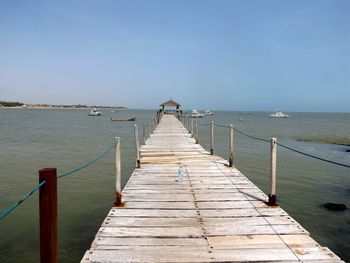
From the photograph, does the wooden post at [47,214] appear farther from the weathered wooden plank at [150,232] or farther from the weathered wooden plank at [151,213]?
the weathered wooden plank at [151,213]

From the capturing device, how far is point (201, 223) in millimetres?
4809

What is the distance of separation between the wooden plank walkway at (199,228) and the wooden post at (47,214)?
825mm

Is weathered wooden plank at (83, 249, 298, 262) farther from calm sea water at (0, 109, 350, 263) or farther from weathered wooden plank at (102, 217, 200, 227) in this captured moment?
calm sea water at (0, 109, 350, 263)

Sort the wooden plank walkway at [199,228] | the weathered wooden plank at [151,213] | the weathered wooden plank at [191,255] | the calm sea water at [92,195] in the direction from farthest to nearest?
1. the calm sea water at [92,195]
2. the weathered wooden plank at [151,213]
3. the wooden plank walkway at [199,228]
4. the weathered wooden plank at [191,255]

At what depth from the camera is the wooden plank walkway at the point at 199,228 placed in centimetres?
376

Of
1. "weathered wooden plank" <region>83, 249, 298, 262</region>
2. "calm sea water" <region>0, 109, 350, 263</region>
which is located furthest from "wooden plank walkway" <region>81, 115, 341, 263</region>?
"calm sea water" <region>0, 109, 350, 263</region>

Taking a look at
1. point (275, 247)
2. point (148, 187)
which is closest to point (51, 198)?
point (275, 247)

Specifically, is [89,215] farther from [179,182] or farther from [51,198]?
[51,198]

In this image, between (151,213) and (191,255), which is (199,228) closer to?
(191,255)

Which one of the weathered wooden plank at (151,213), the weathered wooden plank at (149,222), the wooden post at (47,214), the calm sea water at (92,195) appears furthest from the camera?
the calm sea water at (92,195)

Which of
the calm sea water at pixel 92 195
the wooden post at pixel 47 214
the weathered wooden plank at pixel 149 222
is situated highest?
the wooden post at pixel 47 214

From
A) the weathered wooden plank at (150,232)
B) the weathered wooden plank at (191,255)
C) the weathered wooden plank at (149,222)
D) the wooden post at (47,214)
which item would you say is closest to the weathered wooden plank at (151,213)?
the weathered wooden plank at (149,222)

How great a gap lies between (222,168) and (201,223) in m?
4.39

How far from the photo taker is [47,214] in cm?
289
